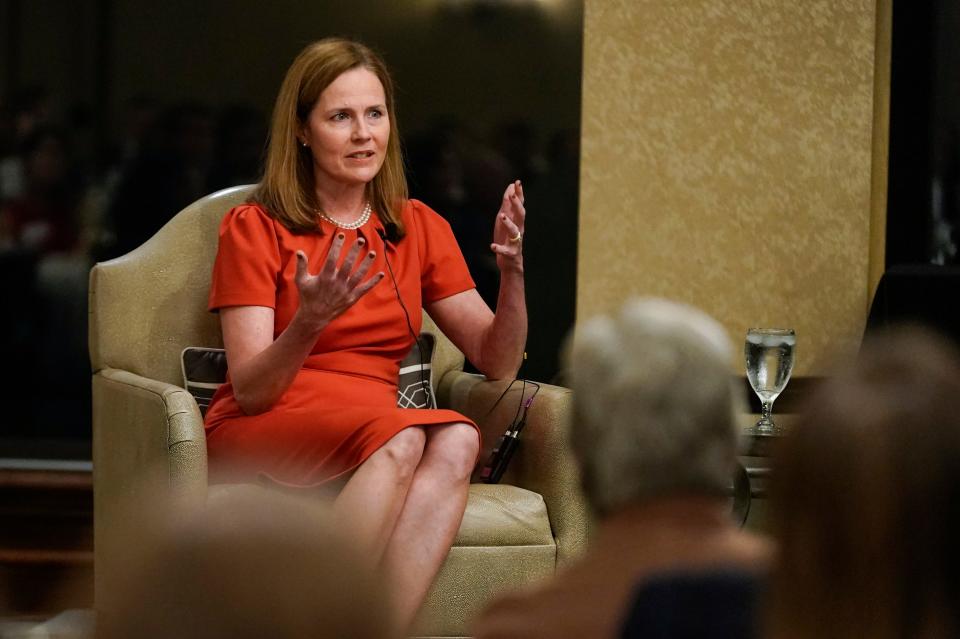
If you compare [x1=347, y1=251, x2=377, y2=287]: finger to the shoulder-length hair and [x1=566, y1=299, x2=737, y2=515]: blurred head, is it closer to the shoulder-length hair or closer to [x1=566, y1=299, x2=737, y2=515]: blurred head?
the shoulder-length hair

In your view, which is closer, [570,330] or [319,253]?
[319,253]

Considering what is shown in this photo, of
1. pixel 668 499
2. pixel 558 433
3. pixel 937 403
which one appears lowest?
pixel 558 433

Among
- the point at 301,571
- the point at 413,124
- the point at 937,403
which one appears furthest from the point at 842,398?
the point at 413,124

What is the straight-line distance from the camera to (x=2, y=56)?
398cm

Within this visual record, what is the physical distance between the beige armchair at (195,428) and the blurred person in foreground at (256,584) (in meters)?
1.70

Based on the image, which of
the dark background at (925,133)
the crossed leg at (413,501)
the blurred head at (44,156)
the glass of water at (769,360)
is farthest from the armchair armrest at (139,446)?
the dark background at (925,133)

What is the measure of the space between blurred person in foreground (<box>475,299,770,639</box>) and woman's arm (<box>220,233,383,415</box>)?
1327 mm

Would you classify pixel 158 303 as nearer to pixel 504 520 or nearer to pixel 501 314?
pixel 501 314

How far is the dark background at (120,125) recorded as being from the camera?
4012 mm

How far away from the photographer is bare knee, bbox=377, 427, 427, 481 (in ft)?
8.28

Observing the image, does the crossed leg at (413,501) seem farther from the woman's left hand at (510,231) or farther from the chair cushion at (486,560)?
the woman's left hand at (510,231)

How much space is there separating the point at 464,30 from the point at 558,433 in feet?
5.72

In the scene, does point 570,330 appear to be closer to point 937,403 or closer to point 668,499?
point 668,499

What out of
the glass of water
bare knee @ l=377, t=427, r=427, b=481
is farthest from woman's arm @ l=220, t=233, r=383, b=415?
the glass of water
